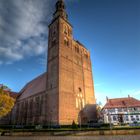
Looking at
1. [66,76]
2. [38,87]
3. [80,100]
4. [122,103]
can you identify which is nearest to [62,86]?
[66,76]

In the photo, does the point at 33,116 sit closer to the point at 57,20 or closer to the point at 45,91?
the point at 45,91

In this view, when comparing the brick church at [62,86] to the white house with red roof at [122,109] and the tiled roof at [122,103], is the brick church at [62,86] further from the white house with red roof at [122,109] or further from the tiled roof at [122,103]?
the tiled roof at [122,103]

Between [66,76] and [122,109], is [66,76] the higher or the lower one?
the higher one

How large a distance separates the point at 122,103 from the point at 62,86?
22283mm

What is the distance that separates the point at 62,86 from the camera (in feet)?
95.3

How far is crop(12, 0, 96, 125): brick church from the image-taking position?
92.7ft

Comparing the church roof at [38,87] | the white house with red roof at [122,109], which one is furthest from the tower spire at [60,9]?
the white house with red roof at [122,109]

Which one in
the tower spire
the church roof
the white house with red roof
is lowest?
the white house with red roof

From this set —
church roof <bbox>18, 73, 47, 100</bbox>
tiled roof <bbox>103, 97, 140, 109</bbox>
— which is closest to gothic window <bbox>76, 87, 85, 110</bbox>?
church roof <bbox>18, 73, 47, 100</bbox>

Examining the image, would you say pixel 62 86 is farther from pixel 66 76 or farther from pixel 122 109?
pixel 122 109

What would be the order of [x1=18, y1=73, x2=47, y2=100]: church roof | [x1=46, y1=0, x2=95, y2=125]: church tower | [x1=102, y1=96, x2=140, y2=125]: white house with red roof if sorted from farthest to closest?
[x1=102, y1=96, x2=140, y2=125]: white house with red roof < [x1=18, y1=73, x2=47, y2=100]: church roof < [x1=46, y1=0, x2=95, y2=125]: church tower

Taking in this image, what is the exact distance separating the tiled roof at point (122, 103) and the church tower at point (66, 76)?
322 inches

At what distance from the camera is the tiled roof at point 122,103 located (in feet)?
131

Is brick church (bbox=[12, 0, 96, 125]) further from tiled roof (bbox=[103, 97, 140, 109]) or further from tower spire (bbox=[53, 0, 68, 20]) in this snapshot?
tiled roof (bbox=[103, 97, 140, 109])
